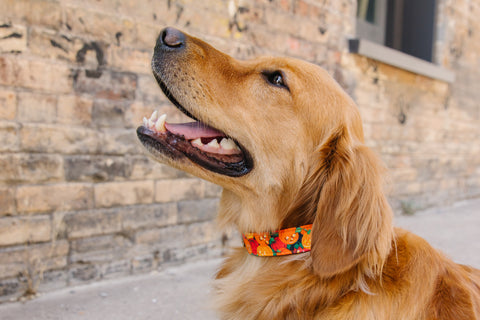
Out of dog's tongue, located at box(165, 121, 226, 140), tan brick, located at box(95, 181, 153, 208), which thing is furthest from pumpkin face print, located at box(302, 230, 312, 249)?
tan brick, located at box(95, 181, 153, 208)

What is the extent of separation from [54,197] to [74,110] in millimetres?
673

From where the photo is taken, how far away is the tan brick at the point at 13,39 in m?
2.59

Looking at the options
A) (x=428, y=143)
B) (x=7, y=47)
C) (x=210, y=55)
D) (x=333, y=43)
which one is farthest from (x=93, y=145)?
(x=428, y=143)

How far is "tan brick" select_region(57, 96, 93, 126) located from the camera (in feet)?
9.45

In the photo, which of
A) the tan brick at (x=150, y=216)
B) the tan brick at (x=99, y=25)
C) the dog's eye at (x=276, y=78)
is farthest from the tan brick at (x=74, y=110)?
the dog's eye at (x=276, y=78)

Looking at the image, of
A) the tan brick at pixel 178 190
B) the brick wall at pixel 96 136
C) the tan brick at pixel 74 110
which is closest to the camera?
the brick wall at pixel 96 136

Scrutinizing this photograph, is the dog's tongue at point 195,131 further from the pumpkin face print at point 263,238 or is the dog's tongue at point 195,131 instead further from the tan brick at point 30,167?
the tan brick at point 30,167

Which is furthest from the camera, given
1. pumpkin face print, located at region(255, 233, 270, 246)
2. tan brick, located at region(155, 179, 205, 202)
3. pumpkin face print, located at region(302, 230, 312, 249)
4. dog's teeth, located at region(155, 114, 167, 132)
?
tan brick, located at region(155, 179, 205, 202)

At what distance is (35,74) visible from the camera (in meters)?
2.74

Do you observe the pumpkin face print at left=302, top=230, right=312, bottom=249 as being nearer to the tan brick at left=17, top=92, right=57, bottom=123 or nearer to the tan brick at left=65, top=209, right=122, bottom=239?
the tan brick at left=65, top=209, right=122, bottom=239

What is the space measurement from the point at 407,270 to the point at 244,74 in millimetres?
1212

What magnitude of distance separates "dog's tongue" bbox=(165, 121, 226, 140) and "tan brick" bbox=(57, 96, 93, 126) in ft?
4.16

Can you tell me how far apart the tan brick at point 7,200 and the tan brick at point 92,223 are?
1.24ft

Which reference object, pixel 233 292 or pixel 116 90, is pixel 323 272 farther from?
pixel 116 90
